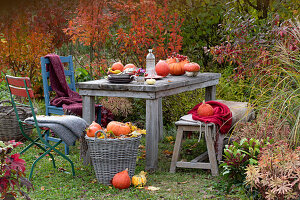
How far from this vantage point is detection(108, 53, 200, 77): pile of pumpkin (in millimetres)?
4363

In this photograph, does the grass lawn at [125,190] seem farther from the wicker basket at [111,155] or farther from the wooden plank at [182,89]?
the wooden plank at [182,89]

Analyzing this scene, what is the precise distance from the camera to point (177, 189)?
3418mm

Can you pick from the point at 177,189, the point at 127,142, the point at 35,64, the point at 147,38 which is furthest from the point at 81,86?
the point at 35,64

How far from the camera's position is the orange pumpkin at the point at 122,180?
Result: 11.0 feet

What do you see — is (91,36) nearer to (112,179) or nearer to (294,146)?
(112,179)

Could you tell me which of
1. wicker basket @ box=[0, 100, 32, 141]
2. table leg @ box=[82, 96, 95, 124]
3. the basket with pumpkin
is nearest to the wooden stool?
the basket with pumpkin

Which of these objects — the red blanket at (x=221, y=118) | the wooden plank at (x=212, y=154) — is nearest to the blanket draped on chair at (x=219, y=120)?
the red blanket at (x=221, y=118)

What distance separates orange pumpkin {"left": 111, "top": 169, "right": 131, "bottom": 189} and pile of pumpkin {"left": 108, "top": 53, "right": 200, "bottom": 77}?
121 cm

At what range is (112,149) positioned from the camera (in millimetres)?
3408

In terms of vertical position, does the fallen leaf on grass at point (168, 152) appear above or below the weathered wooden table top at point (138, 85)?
below

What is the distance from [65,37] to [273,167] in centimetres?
588

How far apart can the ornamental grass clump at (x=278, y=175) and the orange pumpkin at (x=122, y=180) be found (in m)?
1.17

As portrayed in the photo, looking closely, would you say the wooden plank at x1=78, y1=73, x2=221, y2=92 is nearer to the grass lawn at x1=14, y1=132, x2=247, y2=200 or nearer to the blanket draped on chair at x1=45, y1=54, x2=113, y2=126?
the blanket draped on chair at x1=45, y1=54, x2=113, y2=126

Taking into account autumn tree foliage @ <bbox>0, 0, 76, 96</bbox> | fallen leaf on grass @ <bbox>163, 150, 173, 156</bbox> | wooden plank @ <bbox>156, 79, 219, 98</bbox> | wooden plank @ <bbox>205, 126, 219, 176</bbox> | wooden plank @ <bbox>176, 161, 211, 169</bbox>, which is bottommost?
fallen leaf on grass @ <bbox>163, 150, 173, 156</bbox>
